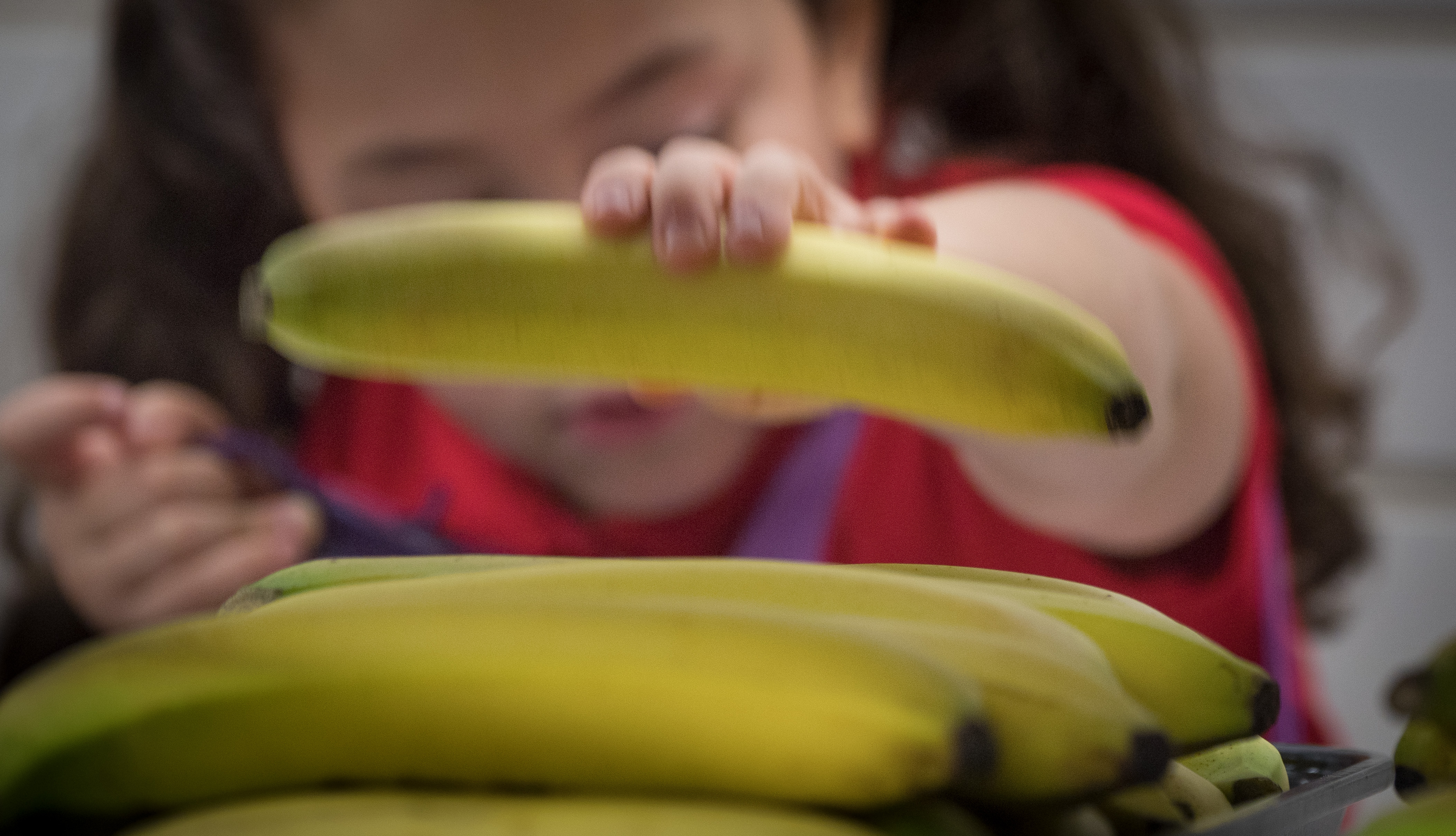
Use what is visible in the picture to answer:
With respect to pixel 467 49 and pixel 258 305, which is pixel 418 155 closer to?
pixel 467 49

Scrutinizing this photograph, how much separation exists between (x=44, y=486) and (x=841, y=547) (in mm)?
539

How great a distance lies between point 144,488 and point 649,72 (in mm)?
391

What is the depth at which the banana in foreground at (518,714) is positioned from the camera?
0.15m

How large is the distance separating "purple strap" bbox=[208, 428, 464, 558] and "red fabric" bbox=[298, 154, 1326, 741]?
0.10ft

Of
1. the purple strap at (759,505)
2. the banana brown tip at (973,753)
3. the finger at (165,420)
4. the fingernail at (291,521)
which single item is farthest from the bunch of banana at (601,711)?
the finger at (165,420)

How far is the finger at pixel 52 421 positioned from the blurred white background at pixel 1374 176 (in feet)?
1.18

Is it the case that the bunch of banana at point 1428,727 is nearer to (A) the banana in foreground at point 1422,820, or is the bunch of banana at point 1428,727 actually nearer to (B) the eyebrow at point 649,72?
(A) the banana in foreground at point 1422,820

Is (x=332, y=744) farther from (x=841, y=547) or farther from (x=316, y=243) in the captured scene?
(x=841, y=547)

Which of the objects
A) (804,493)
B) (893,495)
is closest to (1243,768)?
(893,495)

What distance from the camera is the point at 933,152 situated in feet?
2.80

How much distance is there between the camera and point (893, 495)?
1.80 ft

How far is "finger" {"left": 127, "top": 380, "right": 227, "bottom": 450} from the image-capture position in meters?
0.68

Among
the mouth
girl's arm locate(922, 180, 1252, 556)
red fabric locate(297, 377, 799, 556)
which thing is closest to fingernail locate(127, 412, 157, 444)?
red fabric locate(297, 377, 799, 556)

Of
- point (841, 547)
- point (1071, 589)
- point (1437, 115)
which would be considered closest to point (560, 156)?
point (841, 547)
